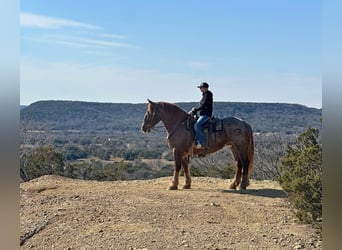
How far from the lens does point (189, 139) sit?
8867mm

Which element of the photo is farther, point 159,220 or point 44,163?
point 44,163

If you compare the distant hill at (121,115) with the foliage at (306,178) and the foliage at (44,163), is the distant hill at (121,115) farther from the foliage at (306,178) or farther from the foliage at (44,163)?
the foliage at (306,178)

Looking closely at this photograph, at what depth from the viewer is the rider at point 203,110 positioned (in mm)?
8547

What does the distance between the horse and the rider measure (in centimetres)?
17

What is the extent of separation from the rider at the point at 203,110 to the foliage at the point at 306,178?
77.3 inches

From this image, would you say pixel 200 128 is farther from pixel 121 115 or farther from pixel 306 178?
pixel 121 115

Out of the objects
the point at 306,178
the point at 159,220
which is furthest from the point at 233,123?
the point at 159,220

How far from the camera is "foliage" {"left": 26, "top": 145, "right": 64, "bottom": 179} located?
1329 cm

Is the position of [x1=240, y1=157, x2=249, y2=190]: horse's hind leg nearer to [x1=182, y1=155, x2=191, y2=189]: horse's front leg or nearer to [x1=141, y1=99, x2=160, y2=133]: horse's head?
[x1=182, y1=155, x2=191, y2=189]: horse's front leg

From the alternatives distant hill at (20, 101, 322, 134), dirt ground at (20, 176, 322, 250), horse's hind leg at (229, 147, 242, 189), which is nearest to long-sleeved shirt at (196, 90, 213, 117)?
horse's hind leg at (229, 147, 242, 189)

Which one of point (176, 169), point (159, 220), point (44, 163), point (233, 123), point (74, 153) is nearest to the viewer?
point (159, 220)

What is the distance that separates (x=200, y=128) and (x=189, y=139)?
0.32 metres

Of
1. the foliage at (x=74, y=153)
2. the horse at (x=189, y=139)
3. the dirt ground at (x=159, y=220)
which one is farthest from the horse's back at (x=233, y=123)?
the foliage at (x=74, y=153)
